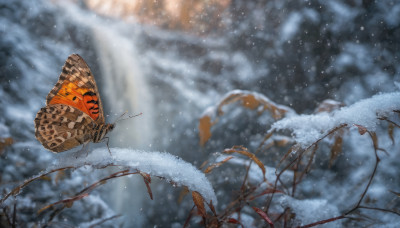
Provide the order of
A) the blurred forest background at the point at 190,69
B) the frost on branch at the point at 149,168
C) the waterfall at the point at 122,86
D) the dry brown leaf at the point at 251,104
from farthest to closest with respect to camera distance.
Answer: the waterfall at the point at 122,86 → the blurred forest background at the point at 190,69 → the dry brown leaf at the point at 251,104 → the frost on branch at the point at 149,168

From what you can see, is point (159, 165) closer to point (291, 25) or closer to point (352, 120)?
point (352, 120)

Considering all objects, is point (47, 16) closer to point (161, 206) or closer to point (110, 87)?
point (110, 87)

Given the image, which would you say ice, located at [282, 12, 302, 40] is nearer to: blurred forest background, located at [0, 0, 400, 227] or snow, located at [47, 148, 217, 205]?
blurred forest background, located at [0, 0, 400, 227]

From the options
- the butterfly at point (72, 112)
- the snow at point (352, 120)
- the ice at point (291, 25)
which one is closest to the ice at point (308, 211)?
the snow at point (352, 120)

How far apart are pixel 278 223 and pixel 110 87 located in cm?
146

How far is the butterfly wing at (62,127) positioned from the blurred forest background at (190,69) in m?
0.52

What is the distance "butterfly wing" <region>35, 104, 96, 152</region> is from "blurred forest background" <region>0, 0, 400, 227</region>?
519 millimetres

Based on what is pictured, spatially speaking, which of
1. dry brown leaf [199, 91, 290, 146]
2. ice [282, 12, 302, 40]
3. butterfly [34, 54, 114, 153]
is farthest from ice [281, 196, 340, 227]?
ice [282, 12, 302, 40]

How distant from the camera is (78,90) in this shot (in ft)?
2.25

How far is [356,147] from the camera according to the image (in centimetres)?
125

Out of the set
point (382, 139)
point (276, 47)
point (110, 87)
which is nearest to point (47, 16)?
point (110, 87)

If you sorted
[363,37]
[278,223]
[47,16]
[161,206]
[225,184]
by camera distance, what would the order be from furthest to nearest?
[47,16] → [363,37] → [161,206] → [225,184] → [278,223]

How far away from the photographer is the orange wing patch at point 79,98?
67 cm

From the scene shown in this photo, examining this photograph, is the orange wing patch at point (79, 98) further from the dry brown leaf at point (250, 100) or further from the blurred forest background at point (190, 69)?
the blurred forest background at point (190, 69)
